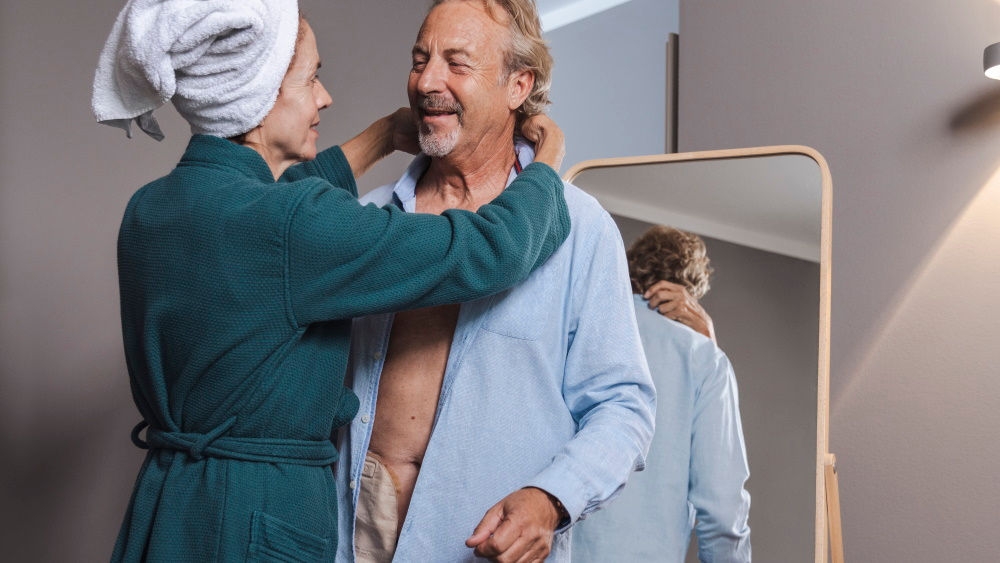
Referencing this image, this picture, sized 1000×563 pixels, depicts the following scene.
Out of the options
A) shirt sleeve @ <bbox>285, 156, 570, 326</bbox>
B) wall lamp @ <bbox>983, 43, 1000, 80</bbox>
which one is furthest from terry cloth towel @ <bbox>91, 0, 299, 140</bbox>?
wall lamp @ <bbox>983, 43, 1000, 80</bbox>

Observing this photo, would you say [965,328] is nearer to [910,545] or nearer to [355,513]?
[910,545]

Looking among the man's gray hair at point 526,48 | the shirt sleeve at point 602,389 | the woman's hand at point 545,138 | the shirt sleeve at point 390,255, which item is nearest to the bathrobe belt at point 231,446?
the shirt sleeve at point 390,255

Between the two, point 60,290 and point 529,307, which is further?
point 60,290

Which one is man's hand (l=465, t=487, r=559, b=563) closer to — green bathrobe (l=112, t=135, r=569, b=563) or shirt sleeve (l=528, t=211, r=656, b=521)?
shirt sleeve (l=528, t=211, r=656, b=521)

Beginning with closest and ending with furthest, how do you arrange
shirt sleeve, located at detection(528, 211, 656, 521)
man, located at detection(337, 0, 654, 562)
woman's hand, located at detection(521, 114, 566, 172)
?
shirt sleeve, located at detection(528, 211, 656, 521) < man, located at detection(337, 0, 654, 562) < woman's hand, located at detection(521, 114, 566, 172)

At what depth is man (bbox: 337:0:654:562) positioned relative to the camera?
4.58ft

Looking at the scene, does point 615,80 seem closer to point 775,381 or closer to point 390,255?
point 775,381

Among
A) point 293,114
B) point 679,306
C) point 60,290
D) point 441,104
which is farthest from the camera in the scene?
point 60,290

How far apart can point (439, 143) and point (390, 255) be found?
1.57 feet

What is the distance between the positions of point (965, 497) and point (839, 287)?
0.58 metres

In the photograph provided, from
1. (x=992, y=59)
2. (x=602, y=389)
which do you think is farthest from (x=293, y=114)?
(x=992, y=59)

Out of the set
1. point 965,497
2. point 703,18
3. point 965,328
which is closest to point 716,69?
point 703,18

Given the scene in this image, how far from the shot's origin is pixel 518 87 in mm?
1688

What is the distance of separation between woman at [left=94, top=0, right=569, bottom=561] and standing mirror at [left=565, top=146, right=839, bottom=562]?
959 millimetres
